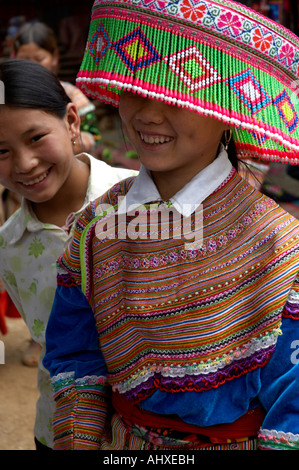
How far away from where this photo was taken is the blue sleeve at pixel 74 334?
1.63 metres

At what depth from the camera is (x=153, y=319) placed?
1.48 metres

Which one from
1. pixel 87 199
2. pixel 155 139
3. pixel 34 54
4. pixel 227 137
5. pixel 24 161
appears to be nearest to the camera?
pixel 155 139

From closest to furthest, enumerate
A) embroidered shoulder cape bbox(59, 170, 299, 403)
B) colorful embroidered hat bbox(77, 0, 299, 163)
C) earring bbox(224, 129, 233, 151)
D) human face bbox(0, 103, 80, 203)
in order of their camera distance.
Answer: colorful embroidered hat bbox(77, 0, 299, 163)
embroidered shoulder cape bbox(59, 170, 299, 403)
earring bbox(224, 129, 233, 151)
human face bbox(0, 103, 80, 203)

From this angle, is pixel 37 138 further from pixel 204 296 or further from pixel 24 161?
pixel 204 296

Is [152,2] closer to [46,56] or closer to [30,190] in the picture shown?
[30,190]

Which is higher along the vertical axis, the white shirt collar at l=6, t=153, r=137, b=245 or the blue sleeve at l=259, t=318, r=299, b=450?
the blue sleeve at l=259, t=318, r=299, b=450

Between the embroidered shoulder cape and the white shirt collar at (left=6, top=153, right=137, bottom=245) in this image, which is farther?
the white shirt collar at (left=6, top=153, right=137, bottom=245)

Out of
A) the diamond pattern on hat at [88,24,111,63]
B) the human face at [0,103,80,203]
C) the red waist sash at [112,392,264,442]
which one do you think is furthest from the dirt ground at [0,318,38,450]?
the diamond pattern on hat at [88,24,111,63]

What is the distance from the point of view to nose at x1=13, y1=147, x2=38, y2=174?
6.35ft

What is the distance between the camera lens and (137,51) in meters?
1.32

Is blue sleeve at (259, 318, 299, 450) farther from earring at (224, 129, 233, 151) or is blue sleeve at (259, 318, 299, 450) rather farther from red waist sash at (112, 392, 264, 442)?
earring at (224, 129, 233, 151)

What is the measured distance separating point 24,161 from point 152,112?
2.21 feet

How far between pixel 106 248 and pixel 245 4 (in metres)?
0.66

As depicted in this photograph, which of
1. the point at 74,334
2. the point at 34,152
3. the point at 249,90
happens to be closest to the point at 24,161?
the point at 34,152
